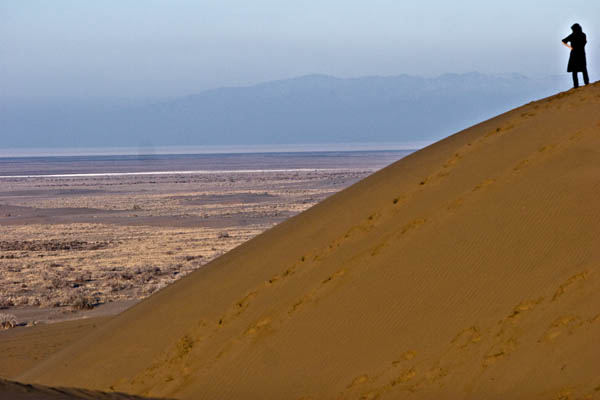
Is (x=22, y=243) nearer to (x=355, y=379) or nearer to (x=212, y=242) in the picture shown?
(x=212, y=242)

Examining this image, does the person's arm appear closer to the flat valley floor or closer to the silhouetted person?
Result: the silhouetted person

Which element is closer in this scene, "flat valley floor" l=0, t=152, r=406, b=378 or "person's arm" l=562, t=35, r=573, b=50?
"person's arm" l=562, t=35, r=573, b=50

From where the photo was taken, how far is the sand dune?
634 cm

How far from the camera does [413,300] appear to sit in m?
7.35

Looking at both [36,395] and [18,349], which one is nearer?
[36,395]

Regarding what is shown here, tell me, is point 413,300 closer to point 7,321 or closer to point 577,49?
point 577,49

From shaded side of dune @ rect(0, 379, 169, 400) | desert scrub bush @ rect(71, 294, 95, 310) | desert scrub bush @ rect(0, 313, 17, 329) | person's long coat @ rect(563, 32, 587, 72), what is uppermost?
person's long coat @ rect(563, 32, 587, 72)

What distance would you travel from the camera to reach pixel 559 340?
6.14 meters

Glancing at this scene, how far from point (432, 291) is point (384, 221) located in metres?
1.90

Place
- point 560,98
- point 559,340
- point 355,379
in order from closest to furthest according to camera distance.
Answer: point 559,340
point 355,379
point 560,98

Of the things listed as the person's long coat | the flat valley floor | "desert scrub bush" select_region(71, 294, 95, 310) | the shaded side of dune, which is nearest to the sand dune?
the shaded side of dune

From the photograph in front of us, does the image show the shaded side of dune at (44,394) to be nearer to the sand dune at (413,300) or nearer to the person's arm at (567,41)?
the sand dune at (413,300)

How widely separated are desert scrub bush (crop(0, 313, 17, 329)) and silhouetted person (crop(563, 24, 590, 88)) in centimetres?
941

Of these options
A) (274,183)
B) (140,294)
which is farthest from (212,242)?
(274,183)
